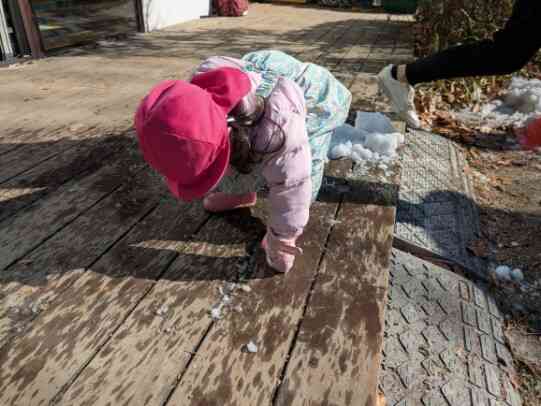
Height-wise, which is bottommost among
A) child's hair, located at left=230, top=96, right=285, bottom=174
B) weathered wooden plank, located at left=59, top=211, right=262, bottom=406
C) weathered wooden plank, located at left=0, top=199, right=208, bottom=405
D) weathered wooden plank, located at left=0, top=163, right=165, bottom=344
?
weathered wooden plank, located at left=0, top=163, right=165, bottom=344

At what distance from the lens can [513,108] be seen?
4039 mm

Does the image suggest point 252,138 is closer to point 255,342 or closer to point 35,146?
point 255,342

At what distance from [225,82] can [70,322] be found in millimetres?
818

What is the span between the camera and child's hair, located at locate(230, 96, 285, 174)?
1.36m

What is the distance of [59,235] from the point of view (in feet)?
5.46

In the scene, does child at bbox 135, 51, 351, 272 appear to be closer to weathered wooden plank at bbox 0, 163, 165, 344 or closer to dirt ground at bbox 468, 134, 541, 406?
weathered wooden plank at bbox 0, 163, 165, 344

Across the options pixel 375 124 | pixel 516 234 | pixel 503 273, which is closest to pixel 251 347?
pixel 503 273

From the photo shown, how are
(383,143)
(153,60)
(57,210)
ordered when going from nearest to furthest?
(57,210), (383,143), (153,60)

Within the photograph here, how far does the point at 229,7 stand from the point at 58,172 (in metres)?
6.17

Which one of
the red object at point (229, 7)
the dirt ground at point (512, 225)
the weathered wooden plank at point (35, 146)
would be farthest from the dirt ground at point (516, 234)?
the red object at point (229, 7)

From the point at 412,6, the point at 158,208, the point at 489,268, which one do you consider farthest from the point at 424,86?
the point at 412,6

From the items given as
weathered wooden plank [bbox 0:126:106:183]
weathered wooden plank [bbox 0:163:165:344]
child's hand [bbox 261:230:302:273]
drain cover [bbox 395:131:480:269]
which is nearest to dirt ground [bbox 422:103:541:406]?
drain cover [bbox 395:131:480:269]

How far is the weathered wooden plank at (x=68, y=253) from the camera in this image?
134cm

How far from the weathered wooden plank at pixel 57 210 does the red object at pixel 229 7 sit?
5.98 metres
